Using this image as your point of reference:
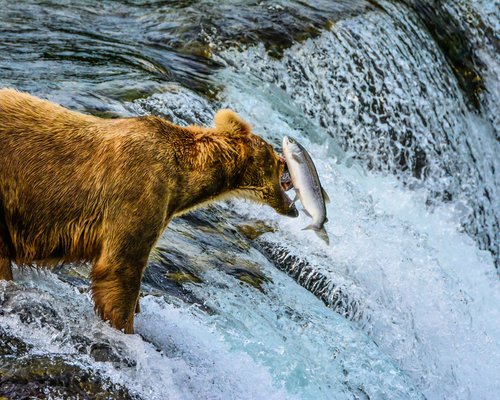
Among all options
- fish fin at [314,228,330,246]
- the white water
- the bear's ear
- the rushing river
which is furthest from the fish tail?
the white water

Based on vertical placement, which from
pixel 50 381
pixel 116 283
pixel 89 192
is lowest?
pixel 50 381

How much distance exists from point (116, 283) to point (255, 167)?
1.06 meters

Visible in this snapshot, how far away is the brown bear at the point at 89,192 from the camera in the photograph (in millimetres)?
5016

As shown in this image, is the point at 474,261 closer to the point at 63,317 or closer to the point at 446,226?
the point at 446,226

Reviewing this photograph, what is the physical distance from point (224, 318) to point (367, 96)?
16.9ft

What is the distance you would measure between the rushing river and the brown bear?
0.22 metres

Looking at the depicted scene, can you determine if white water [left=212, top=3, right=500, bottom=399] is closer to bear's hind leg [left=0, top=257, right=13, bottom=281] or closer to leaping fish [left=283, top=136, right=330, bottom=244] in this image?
leaping fish [left=283, top=136, right=330, bottom=244]

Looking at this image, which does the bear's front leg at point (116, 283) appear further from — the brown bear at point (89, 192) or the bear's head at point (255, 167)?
the bear's head at point (255, 167)

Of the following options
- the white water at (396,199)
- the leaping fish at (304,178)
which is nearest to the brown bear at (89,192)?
the leaping fish at (304,178)

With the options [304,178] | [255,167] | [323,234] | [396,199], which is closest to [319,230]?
[323,234]

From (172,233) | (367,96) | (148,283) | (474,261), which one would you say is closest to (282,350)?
(148,283)

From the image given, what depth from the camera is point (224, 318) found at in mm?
6023

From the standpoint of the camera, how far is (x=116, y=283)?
5016 millimetres

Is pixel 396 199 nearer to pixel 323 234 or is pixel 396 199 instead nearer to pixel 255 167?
pixel 323 234
